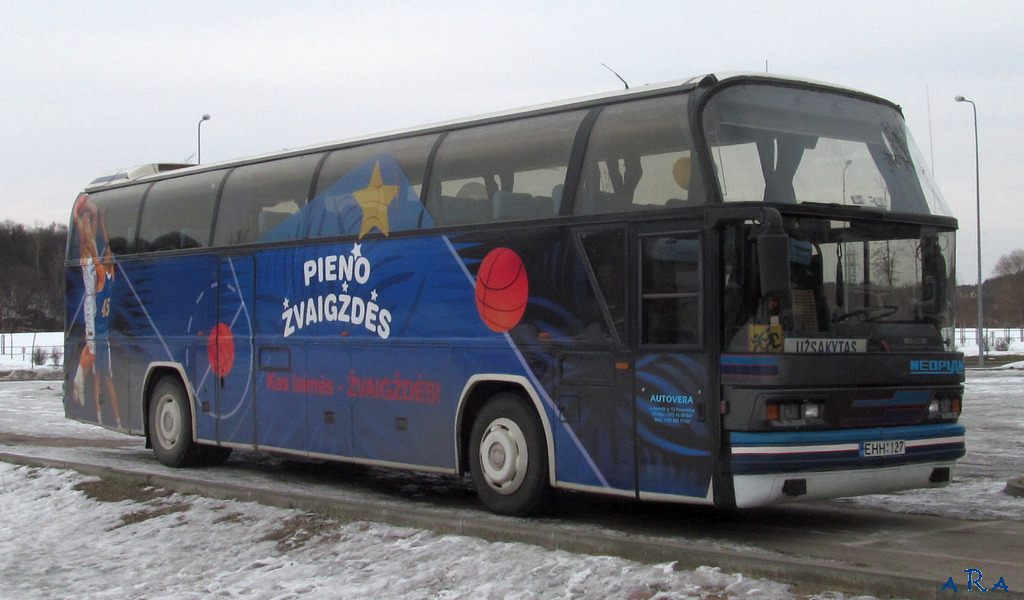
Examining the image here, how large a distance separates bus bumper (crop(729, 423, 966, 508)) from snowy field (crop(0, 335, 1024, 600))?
4.03 ft

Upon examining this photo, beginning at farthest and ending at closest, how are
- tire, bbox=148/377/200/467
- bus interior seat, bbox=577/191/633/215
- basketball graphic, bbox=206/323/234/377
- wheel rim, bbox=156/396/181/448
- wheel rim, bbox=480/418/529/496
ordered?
wheel rim, bbox=156/396/181/448 < tire, bbox=148/377/200/467 < basketball graphic, bbox=206/323/234/377 < wheel rim, bbox=480/418/529/496 < bus interior seat, bbox=577/191/633/215

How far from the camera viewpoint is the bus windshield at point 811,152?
8922 millimetres

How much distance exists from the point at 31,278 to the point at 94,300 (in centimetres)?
9661

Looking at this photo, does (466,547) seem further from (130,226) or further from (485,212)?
(130,226)

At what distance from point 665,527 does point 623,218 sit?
253 centimetres

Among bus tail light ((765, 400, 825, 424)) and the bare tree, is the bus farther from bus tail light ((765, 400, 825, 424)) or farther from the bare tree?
the bare tree

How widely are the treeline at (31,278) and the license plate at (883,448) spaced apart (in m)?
89.6

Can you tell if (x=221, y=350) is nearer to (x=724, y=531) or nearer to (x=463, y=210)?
(x=463, y=210)

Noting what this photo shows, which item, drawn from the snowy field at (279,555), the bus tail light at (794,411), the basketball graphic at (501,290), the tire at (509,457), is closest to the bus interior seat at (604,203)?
the basketball graphic at (501,290)

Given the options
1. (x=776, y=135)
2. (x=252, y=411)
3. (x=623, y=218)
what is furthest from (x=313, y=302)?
(x=776, y=135)

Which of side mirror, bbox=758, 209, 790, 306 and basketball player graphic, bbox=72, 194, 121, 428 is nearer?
side mirror, bbox=758, 209, 790, 306

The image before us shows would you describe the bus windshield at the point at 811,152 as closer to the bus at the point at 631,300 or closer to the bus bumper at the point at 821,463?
the bus at the point at 631,300

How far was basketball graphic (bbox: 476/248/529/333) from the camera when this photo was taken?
34.1 feet

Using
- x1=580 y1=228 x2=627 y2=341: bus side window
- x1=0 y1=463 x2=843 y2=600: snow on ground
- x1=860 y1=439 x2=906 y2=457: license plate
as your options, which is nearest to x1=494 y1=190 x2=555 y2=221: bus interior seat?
x1=580 y1=228 x2=627 y2=341: bus side window
